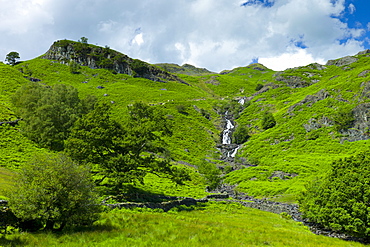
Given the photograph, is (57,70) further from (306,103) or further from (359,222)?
(359,222)

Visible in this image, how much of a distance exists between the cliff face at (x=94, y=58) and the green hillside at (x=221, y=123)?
810 mm

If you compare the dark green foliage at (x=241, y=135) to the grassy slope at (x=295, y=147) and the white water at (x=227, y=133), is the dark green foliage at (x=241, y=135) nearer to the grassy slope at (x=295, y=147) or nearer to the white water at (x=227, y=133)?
the grassy slope at (x=295, y=147)

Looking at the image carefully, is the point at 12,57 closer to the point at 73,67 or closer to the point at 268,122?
the point at 73,67

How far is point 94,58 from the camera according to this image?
611ft

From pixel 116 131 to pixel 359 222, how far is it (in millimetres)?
30132

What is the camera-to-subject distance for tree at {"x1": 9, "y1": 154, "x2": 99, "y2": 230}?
548 inches

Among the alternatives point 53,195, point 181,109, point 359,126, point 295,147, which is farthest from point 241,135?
point 53,195

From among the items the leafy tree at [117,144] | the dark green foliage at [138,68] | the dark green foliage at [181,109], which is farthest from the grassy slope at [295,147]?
the dark green foliage at [138,68]

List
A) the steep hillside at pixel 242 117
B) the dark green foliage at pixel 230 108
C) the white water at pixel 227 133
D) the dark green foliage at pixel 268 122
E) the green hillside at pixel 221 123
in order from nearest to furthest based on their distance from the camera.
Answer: the green hillside at pixel 221 123 < the steep hillside at pixel 242 117 < the dark green foliage at pixel 268 122 < the white water at pixel 227 133 < the dark green foliage at pixel 230 108

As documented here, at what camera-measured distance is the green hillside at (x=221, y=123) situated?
54656 mm

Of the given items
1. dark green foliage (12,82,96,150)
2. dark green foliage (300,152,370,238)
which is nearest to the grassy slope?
dark green foliage (300,152,370,238)

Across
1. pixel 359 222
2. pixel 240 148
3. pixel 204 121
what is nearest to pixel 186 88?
pixel 204 121

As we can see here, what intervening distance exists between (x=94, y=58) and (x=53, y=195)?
193m

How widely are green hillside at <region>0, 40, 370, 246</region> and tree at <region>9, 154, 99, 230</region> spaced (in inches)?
284
